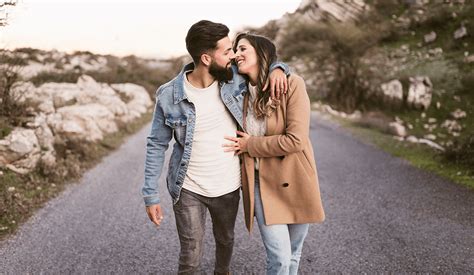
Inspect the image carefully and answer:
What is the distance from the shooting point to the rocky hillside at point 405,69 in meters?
13.8

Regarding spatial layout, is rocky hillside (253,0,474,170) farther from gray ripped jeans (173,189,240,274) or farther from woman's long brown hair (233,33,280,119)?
woman's long brown hair (233,33,280,119)

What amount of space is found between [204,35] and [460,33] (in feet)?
76.6

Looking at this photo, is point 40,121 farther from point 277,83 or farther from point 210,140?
point 277,83

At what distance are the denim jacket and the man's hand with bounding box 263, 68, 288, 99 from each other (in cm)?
7

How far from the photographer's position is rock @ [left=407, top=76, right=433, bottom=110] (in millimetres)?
15673

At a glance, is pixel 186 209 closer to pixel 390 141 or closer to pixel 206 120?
pixel 206 120

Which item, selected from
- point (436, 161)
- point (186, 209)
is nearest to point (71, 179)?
point (186, 209)

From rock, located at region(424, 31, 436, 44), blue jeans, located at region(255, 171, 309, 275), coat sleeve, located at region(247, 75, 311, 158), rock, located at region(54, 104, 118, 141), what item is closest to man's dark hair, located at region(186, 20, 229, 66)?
coat sleeve, located at region(247, 75, 311, 158)

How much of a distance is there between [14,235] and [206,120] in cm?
343

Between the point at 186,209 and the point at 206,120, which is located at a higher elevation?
the point at 206,120

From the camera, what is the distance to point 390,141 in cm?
1081

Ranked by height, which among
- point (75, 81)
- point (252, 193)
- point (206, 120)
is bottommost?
point (75, 81)

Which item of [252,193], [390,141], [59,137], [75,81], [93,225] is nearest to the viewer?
[252,193]

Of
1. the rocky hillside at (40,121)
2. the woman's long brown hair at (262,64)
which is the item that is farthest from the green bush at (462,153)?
the rocky hillside at (40,121)
